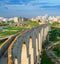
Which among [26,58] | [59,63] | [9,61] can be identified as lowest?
[59,63]

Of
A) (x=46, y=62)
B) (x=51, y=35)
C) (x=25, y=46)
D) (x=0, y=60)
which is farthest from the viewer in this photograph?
(x=51, y=35)

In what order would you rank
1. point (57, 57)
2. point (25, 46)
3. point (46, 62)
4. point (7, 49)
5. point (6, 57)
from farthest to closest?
point (57, 57)
point (46, 62)
point (25, 46)
point (7, 49)
point (6, 57)

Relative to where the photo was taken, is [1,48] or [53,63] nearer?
[1,48]

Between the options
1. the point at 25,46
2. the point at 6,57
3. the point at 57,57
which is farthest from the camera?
the point at 57,57

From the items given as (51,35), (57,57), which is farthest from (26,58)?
(51,35)

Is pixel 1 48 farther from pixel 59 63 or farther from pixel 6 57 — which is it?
pixel 59 63

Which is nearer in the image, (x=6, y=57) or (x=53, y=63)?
(x=6, y=57)

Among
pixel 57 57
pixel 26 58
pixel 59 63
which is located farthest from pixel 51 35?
A: pixel 26 58

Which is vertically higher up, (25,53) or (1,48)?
(1,48)

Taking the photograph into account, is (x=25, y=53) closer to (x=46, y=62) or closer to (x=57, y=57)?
(x=46, y=62)
